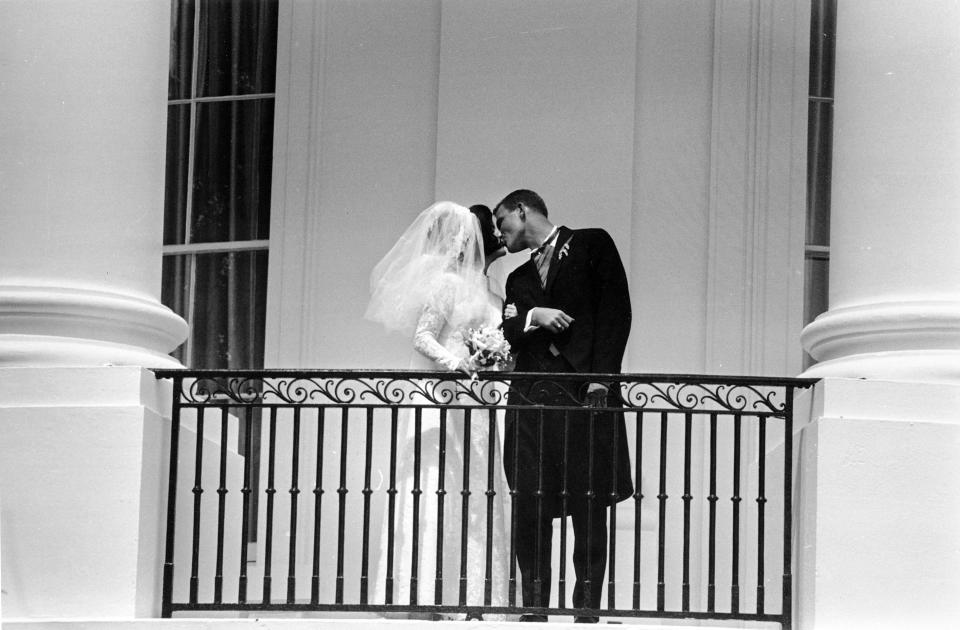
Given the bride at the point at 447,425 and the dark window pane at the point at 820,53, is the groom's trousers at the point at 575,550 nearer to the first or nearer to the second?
the bride at the point at 447,425

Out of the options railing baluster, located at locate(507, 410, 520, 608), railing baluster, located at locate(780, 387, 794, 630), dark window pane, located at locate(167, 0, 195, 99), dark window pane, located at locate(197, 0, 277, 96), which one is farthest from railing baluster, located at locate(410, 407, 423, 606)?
dark window pane, located at locate(167, 0, 195, 99)

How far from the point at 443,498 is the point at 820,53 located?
15.8 feet

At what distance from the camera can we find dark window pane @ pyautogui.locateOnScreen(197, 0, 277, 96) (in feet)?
39.9

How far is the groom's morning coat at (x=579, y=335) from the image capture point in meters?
8.62

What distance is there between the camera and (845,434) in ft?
25.4

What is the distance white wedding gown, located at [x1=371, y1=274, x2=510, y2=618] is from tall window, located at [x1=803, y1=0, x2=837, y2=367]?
329 centimetres

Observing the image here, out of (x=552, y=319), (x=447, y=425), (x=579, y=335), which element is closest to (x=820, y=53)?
(x=579, y=335)

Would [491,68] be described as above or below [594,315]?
above

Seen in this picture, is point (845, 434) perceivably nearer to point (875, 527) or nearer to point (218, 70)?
point (875, 527)

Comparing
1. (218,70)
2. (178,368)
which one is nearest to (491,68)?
(218,70)

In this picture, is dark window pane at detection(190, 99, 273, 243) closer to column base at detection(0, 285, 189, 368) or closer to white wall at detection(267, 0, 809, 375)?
white wall at detection(267, 0, 809, 375)

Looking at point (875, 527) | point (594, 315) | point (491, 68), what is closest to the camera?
point (875, 527)

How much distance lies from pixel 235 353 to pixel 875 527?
5273 mm

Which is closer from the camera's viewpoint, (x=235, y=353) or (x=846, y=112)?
(x=846, y=112)
